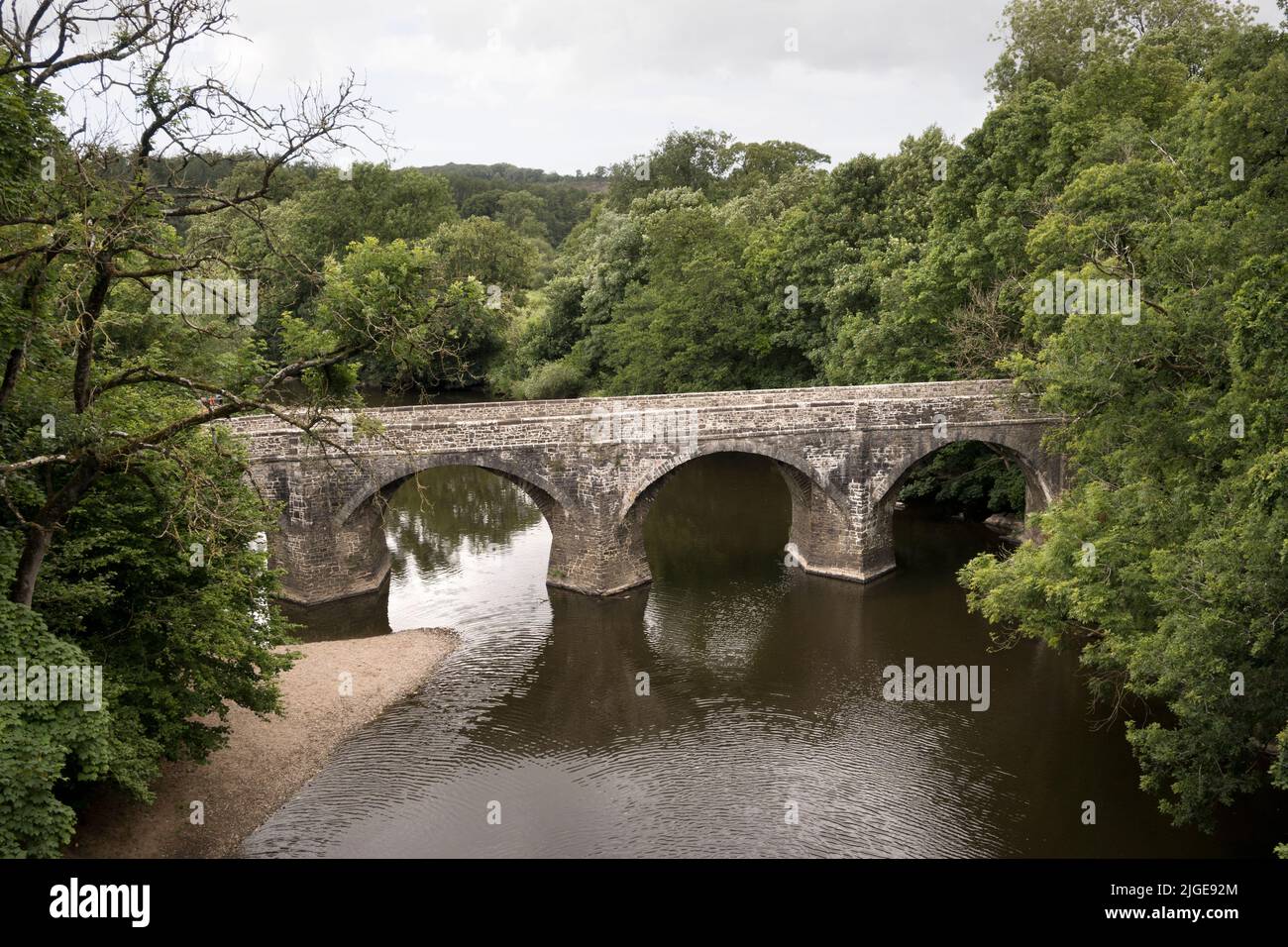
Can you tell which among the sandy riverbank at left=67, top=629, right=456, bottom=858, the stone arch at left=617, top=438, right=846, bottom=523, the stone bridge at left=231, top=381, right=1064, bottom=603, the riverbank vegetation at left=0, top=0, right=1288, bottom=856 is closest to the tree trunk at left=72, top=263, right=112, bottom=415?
the riverbank vegetation at left=0, top=0, right=1288, bottom=856

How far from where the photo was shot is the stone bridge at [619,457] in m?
26.4

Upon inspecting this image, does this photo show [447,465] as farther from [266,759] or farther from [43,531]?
[43,531]

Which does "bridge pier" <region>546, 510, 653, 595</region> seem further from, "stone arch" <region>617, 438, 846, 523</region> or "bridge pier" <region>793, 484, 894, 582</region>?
"bridge pier" <region>793, 484, 894, 582</region>

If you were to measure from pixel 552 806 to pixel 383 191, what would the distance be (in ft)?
159

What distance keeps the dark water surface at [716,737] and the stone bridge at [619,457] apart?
1332mm

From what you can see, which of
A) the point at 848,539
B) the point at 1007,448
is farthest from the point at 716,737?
the point at 1007,448

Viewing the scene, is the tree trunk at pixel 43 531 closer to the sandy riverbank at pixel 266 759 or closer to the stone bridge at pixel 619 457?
the sandy riverbank at pixel 266 759

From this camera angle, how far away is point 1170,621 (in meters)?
14.8

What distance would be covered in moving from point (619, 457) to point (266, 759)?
1219 cm

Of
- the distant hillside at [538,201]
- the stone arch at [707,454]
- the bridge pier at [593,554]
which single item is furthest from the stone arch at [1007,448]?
the distant hillside at [538,201]

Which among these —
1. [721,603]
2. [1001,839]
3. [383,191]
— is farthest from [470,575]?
[383,191]

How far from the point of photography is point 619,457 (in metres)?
27.5

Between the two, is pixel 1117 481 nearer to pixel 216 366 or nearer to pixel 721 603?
A: pixel 721 603

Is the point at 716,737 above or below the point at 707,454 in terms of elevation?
below
